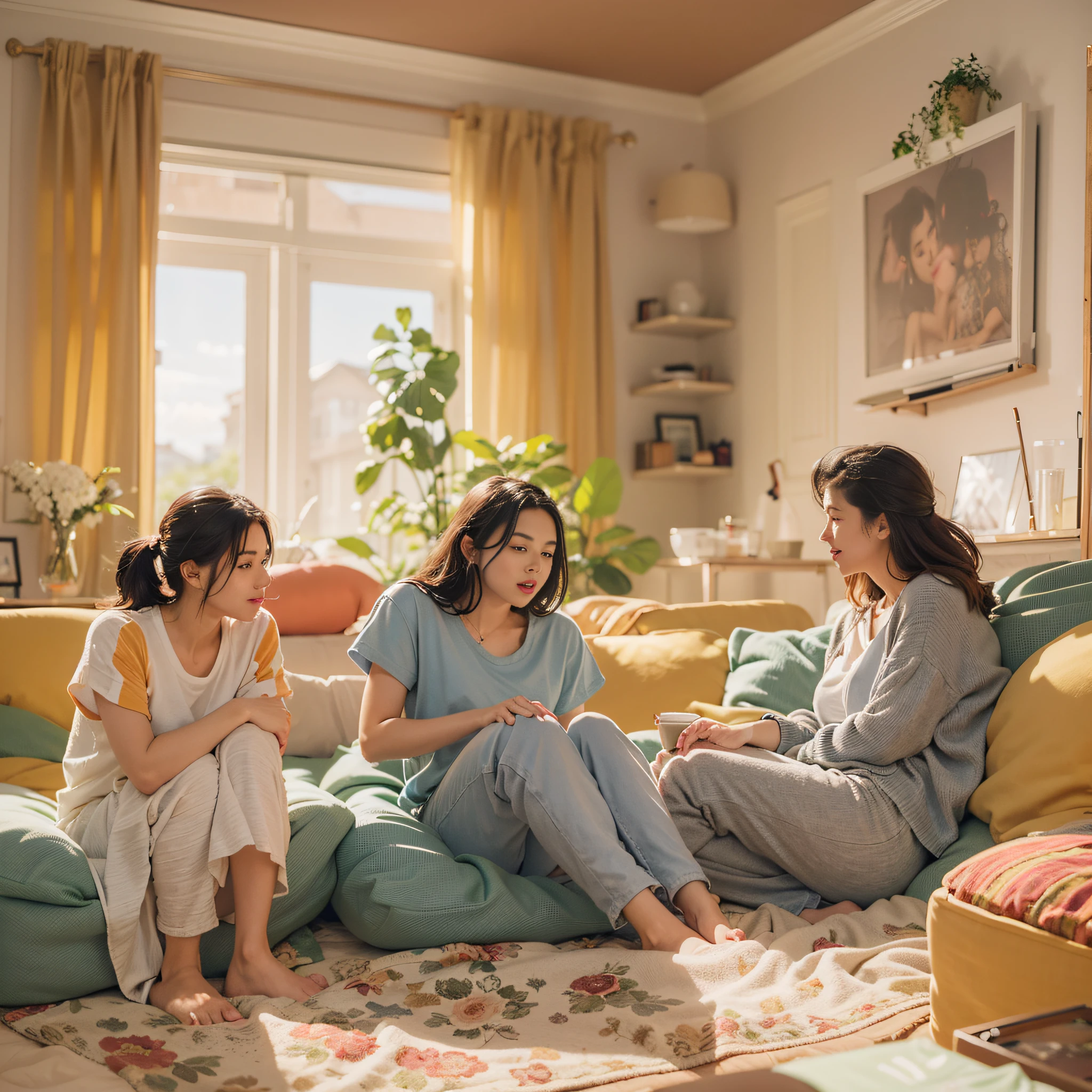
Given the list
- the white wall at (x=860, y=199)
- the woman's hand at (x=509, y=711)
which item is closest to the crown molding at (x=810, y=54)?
the white wall at (x=860, y=199)

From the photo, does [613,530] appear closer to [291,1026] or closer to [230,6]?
[230,6]

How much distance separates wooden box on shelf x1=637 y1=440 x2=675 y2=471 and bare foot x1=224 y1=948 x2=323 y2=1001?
3.58 m

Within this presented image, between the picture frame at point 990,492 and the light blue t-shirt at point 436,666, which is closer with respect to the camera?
the light blue t-shirt at point 436,666

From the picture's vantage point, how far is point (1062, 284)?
132 inches

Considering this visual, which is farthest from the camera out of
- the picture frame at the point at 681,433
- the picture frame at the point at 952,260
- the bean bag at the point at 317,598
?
the picture frame at the point at 681,433

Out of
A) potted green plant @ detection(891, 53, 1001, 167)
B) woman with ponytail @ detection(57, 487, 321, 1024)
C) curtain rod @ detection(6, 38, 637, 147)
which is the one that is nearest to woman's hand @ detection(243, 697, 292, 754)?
A: woman with ponytail @ detection(57, 487, 321, 1024)

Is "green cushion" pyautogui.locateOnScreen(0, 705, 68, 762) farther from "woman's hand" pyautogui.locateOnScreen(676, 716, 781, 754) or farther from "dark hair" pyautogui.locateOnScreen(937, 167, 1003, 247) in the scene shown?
"dark hair" pyautogui.locateOnScreen(937, 167, 1003, 247)

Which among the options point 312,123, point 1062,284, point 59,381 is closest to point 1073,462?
point 1062,284

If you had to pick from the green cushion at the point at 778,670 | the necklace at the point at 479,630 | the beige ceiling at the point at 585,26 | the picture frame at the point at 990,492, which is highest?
the beige ceiling at the point at 585,26

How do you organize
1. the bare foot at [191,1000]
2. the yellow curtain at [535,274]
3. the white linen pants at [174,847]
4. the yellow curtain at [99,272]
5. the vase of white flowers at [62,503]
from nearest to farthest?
1. the bare foot at [191,1000]
2. the white linen pants at [174,847]
3. the vase of white flowers at [62,503]
4. the yellow curtain at [99,272]
5. the yellow curtain at [535,274]

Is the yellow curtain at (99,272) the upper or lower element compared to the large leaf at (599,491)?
upper

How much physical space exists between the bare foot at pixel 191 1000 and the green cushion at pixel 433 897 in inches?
10.3

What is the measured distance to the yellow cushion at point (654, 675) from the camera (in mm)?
2529

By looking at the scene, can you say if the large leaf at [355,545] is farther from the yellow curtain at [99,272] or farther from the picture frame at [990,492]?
the picture frame at [990,492]
